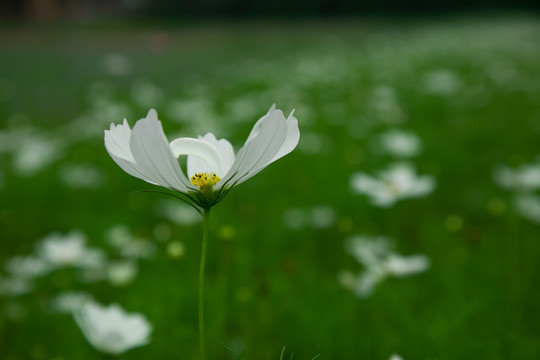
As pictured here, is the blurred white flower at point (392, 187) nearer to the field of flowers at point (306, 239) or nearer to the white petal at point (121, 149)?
the field of flowers at point (306, 239)

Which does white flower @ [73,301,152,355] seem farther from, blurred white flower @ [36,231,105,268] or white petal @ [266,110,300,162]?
blurred white flower @ [36,231,105,268]

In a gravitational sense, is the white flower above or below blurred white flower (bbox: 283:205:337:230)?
above

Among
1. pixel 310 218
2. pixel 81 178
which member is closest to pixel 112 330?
pixel 310 218

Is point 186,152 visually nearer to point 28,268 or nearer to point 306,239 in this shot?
point 28,268

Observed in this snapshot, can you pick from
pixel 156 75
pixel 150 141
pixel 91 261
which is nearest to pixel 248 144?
pixel 150 141

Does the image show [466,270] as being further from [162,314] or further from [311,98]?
[311,98]

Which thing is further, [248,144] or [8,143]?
[8,143]

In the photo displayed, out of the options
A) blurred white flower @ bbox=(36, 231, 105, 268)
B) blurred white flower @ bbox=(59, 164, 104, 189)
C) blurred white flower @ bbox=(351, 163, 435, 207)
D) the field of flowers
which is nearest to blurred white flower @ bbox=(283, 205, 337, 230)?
the field of flowers
